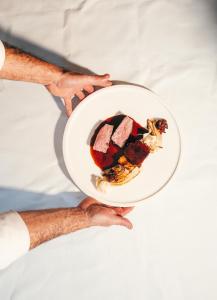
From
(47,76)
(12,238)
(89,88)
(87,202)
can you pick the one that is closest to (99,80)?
(89,88)

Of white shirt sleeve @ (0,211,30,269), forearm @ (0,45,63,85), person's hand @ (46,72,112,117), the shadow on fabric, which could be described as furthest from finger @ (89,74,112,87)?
white shirt sleeve @ (0,211,30,269)

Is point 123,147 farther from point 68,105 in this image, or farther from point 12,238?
point 12,238

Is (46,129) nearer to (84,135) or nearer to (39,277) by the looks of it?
(84,135)

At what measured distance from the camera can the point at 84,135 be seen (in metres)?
1.10

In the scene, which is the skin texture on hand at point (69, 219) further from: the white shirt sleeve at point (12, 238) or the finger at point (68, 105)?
the finger at point (68, 105)

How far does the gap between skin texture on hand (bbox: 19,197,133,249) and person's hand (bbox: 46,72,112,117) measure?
28cm

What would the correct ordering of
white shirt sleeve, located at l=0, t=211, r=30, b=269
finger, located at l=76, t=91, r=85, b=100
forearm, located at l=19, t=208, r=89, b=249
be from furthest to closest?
1. finger, located at l=76, t=91, r=85, b=100
2. forearm, located at l=19, t=208, r=89, b=249
3. white shirt sleeve, located at l=0, t=211, r=30, b=269

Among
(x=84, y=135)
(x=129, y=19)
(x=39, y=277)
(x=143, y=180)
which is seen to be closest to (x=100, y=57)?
(x=129, y=19)

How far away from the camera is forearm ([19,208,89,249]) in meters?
1.05

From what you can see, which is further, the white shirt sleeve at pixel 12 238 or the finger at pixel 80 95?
the finger at pixel 80 95

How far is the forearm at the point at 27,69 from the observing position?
44.0 inches

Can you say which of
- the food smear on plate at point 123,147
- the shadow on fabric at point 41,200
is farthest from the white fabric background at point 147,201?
the food smear on plate at point 123,147

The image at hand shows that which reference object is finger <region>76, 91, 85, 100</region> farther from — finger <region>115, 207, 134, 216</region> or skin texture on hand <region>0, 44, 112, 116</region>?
finger <region>115, 207, 134, 216</region>

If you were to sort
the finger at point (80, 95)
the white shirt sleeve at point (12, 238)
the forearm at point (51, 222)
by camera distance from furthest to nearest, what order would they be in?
the finger at point (80, 95), the forearm at point (51, 222), the white shirt sleeve at point (12, 238)
